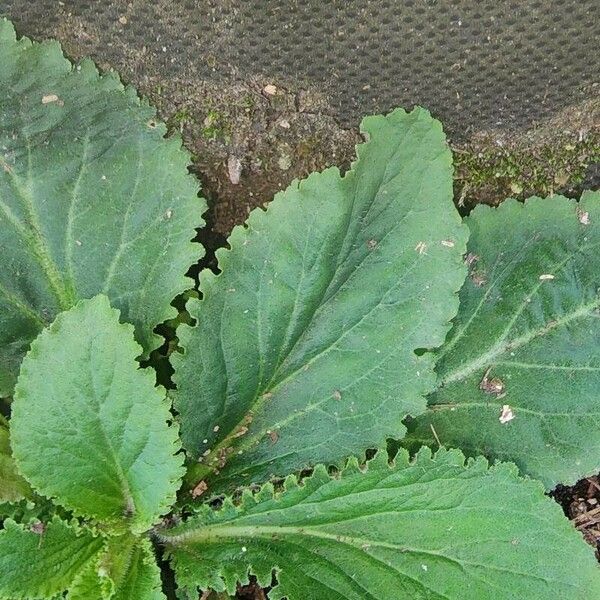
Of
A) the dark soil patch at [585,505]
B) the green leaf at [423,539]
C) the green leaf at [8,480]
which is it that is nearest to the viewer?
the green leaf at [423,539]

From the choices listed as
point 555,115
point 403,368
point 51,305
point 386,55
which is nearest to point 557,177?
point 555,115

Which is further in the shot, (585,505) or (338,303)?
(585,505)

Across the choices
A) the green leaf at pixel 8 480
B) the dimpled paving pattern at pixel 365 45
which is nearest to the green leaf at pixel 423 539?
the green leaf at pixel 8 480

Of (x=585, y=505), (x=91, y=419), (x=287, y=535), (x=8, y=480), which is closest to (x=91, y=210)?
(x=91, y=419)

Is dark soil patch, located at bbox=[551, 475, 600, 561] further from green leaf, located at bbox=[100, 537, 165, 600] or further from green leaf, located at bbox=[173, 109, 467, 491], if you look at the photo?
green leaf, located at bbox=[100, 537, 165, 600]

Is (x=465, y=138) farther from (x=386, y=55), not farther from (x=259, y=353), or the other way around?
(x=259, y=353)

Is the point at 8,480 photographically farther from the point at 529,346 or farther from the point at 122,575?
the point at 529,346

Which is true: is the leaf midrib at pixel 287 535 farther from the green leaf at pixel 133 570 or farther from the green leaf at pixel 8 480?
the green leaf at pixel 8 480
